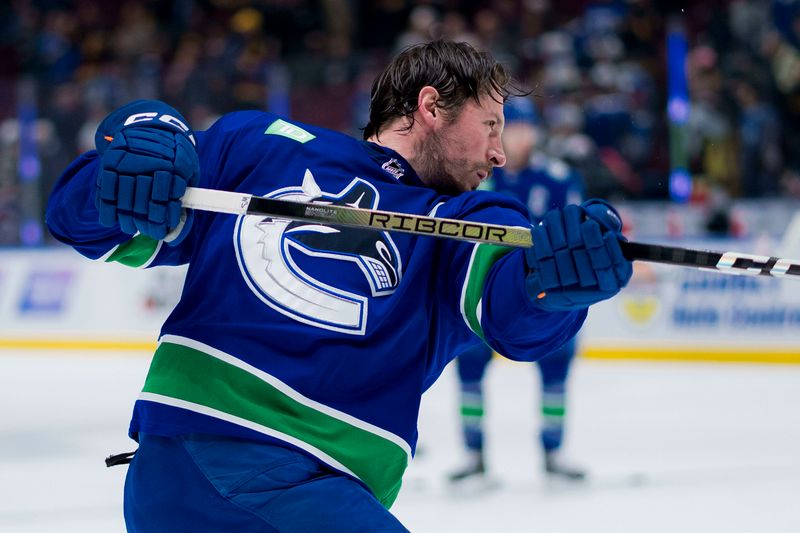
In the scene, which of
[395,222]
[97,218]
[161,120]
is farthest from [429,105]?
[97,218]

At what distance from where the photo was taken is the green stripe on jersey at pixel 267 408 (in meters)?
1.43

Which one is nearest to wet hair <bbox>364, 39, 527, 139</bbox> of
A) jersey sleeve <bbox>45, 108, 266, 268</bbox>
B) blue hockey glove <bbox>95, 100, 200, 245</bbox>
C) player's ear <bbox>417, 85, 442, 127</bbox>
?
player's ear <bbox>417, 85, 442, 127</bbox>

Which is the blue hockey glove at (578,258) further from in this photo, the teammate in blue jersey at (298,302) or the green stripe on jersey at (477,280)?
the green stripe on jersey at (477,280)

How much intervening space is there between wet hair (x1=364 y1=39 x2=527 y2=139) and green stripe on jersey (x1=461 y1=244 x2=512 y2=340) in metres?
0.27

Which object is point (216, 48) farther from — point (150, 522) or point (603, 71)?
point (150, 522)

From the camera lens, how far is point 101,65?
10172 millimetres

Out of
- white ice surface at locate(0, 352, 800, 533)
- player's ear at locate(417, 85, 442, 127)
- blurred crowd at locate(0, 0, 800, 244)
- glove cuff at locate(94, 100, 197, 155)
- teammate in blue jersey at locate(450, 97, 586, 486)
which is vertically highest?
blurred crowd at locate(0, 0, 800, 244)

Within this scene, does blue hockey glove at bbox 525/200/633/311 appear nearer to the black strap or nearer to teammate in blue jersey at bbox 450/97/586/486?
the black strap

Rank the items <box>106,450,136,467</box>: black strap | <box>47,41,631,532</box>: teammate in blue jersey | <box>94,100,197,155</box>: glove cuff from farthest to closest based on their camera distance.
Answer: <box>106,450,136,467</box>: black strap → <box>94,100,197,155</box>: glove cuff → <box>47,41,631,532</box>: teammate in blue jersey

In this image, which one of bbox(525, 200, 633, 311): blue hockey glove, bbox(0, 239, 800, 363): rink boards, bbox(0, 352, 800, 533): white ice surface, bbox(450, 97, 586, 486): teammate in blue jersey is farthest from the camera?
bbox(0, 239, 800, 363): rink boards

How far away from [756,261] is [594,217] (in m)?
0.25

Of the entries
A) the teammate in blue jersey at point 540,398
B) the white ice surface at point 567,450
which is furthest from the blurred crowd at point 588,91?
the teammate in blue jersey at point 540,398

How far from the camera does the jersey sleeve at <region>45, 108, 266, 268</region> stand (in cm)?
152

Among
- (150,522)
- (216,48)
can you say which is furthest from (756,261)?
(216,48)
